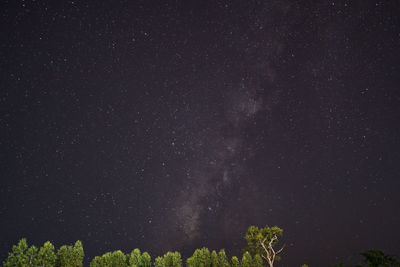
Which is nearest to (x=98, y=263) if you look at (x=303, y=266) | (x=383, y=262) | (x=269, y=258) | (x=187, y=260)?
(x=187, y=260)

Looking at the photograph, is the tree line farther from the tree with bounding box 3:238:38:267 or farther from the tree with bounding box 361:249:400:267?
the tree with bounding box 361:249:400:267

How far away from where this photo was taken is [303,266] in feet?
108

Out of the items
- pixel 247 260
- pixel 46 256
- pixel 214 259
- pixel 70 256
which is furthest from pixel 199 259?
pixel 46 256

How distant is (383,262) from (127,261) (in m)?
41.2

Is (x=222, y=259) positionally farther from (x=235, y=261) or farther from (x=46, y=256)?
(x=46, y=256)

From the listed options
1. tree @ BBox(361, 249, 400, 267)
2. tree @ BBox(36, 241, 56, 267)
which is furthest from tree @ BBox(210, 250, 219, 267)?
tree @ BBox(361, 249, 400, 267)

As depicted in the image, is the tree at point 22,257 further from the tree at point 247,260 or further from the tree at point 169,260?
the tree at point 247,260

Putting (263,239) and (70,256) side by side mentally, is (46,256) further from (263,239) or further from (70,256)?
(263,239)

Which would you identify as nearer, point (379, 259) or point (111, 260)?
point (379, 259)

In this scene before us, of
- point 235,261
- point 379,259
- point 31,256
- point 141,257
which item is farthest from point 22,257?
point 379,259

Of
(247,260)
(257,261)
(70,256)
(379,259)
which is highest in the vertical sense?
(70,256)

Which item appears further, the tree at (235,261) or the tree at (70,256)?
the tree at (235,261)

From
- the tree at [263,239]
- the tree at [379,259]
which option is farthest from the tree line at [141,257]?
the tree at [379,259]

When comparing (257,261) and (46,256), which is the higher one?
(46,256)
